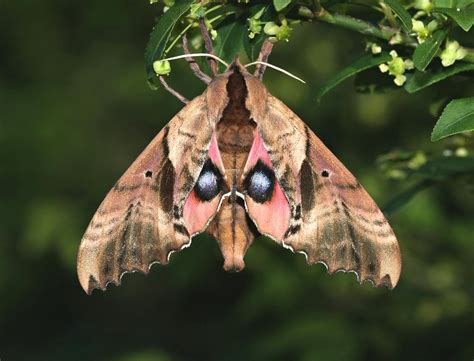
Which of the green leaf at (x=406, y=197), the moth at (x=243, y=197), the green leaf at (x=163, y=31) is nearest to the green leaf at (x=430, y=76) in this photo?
the moth at (x=243, y=197)

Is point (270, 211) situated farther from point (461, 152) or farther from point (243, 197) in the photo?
point (461, 152)

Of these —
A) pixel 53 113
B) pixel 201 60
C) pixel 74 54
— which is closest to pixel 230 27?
pixel 201 60

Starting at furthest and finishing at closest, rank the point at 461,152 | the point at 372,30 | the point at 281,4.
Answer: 1. the point at 461,152
2. the point at 372,30
3. the point at 281,4

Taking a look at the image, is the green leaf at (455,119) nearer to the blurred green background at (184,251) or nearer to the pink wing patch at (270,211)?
the pink wing patch at (270,211)

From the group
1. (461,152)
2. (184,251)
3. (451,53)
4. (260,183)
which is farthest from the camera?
(184,251)

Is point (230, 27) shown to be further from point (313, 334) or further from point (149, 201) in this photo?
point (313, 334)

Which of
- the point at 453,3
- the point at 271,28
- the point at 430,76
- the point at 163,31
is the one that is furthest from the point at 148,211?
the point at 453,3

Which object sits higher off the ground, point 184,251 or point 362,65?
point 362,65
